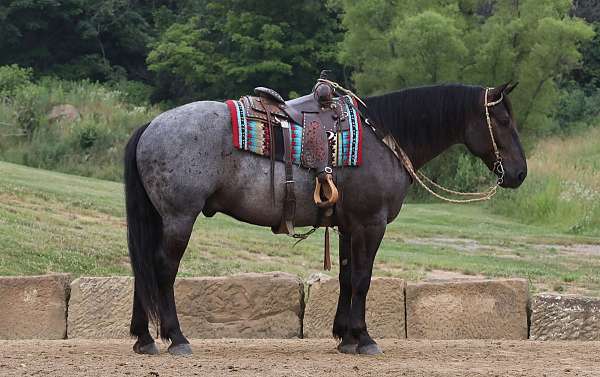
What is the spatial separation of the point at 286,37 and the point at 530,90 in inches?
607

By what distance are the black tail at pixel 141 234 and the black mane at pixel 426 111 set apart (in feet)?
6.27

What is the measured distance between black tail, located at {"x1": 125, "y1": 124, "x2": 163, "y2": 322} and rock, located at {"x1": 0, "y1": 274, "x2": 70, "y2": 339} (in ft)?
5.19

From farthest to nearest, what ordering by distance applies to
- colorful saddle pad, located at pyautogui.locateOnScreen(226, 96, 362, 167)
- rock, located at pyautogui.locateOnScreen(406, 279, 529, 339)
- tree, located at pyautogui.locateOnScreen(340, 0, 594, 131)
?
tree, located at pyautogui.locateOnScreen(340, 0, 594, 131) < rock, located at pyautogui.locateOnScreen(406, 279, 529, 339) < colorful saddle pad, located at pyautogui.locateOnScreen(226, 96, 362, 167)

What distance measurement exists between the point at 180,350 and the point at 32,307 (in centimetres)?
208

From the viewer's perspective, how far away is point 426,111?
8859 mm

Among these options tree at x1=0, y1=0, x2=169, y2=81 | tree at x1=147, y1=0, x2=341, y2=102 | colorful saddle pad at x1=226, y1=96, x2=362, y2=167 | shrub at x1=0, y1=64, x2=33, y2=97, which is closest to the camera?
colorful saddle pad at x1=226, y1=96, x2=362, y2=167

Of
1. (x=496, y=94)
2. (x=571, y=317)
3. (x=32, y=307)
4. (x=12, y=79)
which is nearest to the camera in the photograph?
(x=496, y=94)

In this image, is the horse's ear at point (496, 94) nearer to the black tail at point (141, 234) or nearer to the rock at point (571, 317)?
the rock at point (571, 317)

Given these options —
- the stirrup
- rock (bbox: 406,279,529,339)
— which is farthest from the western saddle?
rock (bbox: 406,279,529,339)

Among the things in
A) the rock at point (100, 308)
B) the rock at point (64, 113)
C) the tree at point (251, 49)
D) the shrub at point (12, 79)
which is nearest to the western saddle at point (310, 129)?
the rock at point (100, 308)

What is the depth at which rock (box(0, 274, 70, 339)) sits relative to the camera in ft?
31.5

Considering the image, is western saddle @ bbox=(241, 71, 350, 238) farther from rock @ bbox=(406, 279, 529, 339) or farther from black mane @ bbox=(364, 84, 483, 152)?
rock @ bbox=(406, 279, 529, 339)

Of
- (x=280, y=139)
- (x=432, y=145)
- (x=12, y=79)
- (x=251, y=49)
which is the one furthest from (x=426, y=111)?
(x=251, y=49)

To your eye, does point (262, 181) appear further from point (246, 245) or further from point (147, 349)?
point (246, 245)
